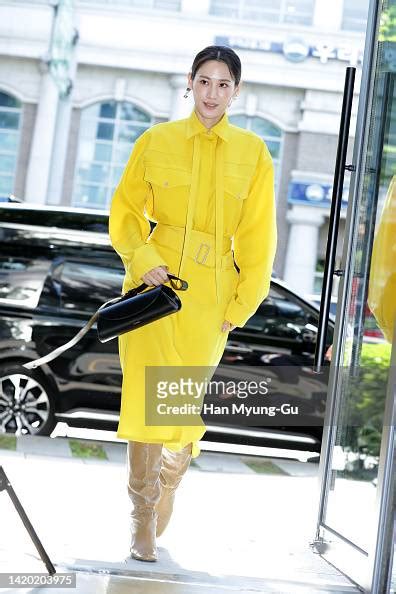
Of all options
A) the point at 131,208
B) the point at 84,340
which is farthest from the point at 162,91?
the point at 131,208

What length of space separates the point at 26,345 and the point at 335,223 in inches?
119

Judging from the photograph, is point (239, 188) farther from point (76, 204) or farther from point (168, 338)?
point (76, 204)

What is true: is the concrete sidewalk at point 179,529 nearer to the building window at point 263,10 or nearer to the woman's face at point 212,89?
the woman's face at point 212,89

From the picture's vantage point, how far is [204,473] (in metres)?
5.93

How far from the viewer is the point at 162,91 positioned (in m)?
17.6

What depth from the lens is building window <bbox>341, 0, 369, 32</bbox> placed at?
56.7ft

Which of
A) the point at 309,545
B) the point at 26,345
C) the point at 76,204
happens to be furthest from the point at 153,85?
the point at 309,545

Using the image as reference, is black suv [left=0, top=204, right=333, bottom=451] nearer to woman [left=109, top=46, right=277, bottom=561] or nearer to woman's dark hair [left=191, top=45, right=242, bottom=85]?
woman [left=109, top=46, right=277, bottom=561]

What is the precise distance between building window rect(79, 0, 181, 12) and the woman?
14.7 meters

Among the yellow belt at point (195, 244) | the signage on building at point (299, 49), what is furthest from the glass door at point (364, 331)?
the signage on building at point (299, 49)

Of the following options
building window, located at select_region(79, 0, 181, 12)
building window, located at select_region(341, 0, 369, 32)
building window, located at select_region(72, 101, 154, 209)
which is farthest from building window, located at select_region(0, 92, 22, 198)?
building window, located at select_region(341, 0, 369, 32)

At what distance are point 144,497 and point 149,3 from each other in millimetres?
15345

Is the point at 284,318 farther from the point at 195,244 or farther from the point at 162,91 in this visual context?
the point at 162,91

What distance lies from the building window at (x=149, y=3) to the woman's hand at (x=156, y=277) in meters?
15.0
